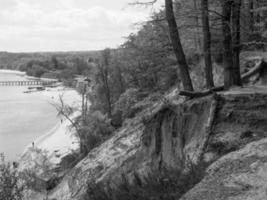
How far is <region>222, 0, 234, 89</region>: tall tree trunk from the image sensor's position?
9348 mm

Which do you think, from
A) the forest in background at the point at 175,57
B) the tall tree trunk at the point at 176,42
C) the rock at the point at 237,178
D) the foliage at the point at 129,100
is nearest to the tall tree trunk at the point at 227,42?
the forest in background at the point at 175,57

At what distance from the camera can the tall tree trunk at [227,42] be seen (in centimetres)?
935

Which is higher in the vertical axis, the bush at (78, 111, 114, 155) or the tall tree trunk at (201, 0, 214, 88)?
the tall tree trunk at (201, 0, 214, 88)

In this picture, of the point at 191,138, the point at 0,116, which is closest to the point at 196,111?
the point at 191,138

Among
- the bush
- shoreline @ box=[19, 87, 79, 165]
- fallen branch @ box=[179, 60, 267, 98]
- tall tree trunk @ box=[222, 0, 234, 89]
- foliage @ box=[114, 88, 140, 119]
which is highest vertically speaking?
tall tree trunk @ box=[222, 0, 234, 89]

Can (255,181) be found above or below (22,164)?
above

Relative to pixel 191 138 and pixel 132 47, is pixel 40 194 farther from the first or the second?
pixel 191 138

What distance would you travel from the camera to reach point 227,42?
959cm

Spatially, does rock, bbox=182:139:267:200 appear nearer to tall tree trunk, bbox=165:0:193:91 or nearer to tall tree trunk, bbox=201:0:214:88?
tall tree trunk, bbox=165:0:193:91

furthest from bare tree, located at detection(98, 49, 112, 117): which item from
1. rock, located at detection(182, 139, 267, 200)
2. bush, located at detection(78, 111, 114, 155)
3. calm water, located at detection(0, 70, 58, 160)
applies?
rock, located at detection(182, 139, 267, 200)

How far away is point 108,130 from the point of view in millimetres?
29359

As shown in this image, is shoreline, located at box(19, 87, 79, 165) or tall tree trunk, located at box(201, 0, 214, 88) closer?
tall tree trunk, located at box(201, 0, 214, 88)

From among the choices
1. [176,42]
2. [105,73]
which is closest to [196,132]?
[176,42]

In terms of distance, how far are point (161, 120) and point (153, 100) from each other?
895cm
